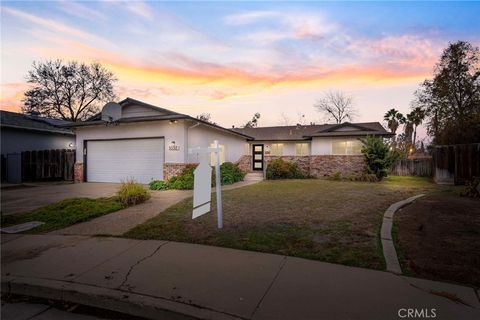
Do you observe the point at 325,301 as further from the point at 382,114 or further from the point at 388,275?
the point at 382,114

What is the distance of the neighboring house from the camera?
1746 centimetres

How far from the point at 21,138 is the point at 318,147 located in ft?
71.9

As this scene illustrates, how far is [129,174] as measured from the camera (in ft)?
50.7

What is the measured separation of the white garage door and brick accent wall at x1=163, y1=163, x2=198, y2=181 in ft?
1.98

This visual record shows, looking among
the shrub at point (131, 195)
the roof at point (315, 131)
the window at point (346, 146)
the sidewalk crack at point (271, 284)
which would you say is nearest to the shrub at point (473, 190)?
the sidewalk crack at point (271, 284)

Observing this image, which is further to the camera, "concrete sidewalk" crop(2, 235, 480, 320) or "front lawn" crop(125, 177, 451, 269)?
"front lawn" crop(125, 177, 451, 269)

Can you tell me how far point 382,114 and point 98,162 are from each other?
127ft

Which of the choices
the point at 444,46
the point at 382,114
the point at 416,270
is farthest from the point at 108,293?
the point at 382,114

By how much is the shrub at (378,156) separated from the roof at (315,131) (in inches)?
136

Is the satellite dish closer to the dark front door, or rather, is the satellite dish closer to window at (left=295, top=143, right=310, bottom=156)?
the dark front door

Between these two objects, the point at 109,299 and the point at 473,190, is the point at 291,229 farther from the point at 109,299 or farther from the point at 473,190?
the point at 473,190

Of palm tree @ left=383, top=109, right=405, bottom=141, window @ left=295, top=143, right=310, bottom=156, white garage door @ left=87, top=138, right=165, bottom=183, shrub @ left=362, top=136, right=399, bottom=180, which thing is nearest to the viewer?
white garage door @ left=87, top=138, right=165, bottom=183

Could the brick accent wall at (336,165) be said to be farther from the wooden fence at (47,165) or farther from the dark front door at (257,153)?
the wooden fence at (47,165)

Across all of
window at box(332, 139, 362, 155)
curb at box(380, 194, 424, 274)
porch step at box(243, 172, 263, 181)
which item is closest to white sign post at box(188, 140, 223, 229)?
curb at box(380, 194, 424, 274)
